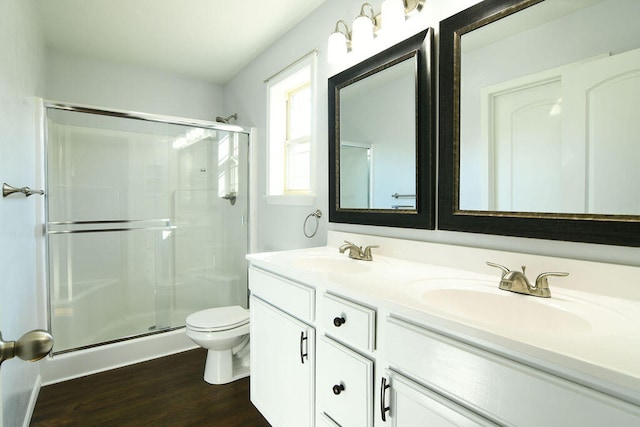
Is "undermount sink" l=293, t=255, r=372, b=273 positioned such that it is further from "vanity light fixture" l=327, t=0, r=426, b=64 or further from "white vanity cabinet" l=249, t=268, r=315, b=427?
"vanity light fixture" l=327, t=0, r=426, b=64

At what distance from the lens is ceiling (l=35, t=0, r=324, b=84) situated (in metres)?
2.10

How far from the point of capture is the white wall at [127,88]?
2787mm

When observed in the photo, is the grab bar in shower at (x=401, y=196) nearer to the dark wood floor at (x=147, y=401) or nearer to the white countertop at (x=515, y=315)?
the white countertop at (x=515, y=315)

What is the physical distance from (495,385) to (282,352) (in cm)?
98

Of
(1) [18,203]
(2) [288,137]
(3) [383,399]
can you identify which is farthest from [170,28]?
(3) [383,399]

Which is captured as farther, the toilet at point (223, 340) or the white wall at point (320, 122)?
the toilet at point (223, 340)

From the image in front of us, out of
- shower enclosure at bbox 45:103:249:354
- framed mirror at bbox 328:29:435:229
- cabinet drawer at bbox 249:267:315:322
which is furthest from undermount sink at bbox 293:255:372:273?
shower enclosure at bbox 45:103:249:354

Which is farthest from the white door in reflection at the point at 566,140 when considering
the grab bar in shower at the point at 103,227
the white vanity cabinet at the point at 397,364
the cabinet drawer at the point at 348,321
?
the grab bar in shower at the point at 103,227

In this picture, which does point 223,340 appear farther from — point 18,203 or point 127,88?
point 127,88

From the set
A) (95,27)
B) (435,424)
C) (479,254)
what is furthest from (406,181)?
(95,27)

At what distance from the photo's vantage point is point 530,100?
1.15 m

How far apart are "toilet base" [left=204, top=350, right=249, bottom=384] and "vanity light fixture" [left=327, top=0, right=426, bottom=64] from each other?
1.94 metres

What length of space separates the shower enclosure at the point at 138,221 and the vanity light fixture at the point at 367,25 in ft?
4.35

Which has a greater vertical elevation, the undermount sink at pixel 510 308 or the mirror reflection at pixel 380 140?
the mirror reflection at pixel 380 140
